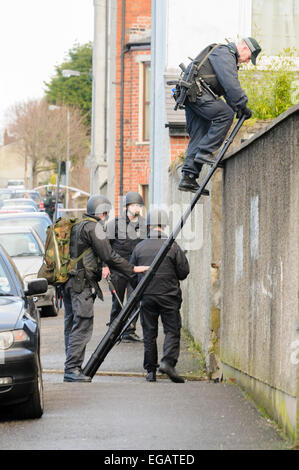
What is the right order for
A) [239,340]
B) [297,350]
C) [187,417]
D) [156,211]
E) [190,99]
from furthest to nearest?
[156,211], [190,99], [239,340], [187,417], [297,350]

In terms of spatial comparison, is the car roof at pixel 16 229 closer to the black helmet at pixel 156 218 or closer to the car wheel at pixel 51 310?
the car wheel at pixel 51 310

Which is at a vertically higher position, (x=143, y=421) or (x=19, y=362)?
(x=19, y=362)

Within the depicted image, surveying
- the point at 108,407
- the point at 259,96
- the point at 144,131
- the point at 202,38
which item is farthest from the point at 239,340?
the point at 144,131

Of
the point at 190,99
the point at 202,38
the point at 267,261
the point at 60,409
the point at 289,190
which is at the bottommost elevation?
the point at 60,409

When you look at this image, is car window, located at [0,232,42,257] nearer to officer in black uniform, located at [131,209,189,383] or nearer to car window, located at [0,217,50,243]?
car window, located at [0,217,50,243]

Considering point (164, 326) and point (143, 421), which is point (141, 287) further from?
point (143, 421)

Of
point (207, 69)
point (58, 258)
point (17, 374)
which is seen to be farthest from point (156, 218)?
point (17, 374)

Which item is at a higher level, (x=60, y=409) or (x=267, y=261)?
(x=267, y=261)

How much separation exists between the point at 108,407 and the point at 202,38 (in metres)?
11.6

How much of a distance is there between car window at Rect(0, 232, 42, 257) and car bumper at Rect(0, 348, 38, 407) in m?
10.8

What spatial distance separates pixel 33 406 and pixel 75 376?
319cm

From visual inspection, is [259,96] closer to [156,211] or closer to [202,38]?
[156,211]

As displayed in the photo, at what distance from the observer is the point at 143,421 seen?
269 inches

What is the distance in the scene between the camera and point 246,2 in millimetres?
17828
